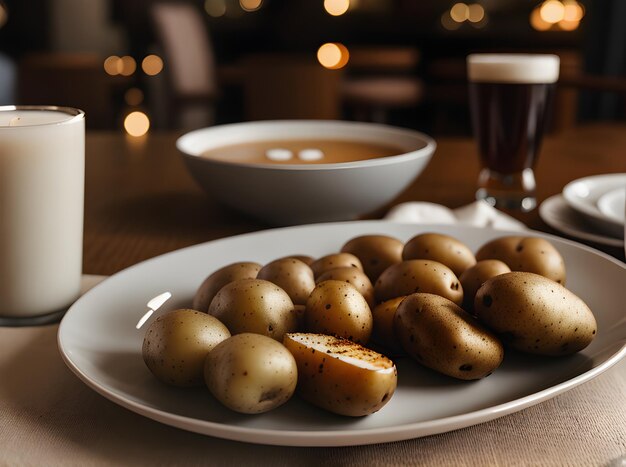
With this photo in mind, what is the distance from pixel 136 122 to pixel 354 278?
444 cm

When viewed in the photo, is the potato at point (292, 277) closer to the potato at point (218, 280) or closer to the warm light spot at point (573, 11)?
the potato at point (218, 280)

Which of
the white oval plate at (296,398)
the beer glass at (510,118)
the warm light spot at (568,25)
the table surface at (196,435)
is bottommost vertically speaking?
the table surface at (196,435)

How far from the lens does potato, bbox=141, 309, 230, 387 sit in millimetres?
413

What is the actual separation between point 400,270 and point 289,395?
16cm

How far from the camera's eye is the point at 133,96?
5.12 metres

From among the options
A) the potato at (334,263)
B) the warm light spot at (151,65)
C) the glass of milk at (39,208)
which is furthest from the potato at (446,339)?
the warm light spot at (151,65)

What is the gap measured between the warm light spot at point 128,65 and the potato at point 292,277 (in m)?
4.75

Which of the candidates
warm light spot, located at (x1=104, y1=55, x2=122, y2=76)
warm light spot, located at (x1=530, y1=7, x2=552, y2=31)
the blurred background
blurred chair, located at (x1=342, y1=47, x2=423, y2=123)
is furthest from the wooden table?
warm light spot, located at (x1=104, y1=55, x2=122, y2=76)

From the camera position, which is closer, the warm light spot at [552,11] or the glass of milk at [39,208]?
the glass of milk at [39,208]

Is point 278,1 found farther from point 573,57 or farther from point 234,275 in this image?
point 234,275

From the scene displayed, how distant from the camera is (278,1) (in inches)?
207

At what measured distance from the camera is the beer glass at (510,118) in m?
0.92

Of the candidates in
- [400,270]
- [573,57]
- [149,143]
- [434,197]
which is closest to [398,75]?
[573,57]

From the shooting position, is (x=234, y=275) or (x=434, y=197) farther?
(x=434, y=197)
